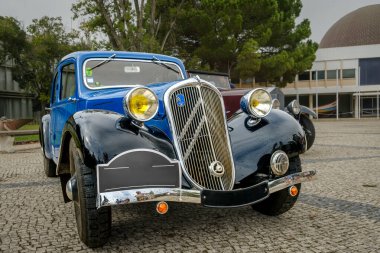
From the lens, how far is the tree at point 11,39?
27.1m

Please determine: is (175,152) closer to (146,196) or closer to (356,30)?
(146,196)

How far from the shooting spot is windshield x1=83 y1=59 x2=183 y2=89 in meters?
4.16

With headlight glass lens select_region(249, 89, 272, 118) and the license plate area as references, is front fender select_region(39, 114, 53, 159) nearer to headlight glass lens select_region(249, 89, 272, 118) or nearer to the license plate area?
the license plate area

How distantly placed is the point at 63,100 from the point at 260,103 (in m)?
2.49

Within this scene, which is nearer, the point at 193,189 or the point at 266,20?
the point at 193,189

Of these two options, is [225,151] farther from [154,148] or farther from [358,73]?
[358,73]

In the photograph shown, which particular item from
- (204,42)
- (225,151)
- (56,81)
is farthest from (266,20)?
(225,151)

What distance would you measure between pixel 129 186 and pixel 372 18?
2058 inches

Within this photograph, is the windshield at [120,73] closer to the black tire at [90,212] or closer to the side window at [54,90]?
the side window at [54,90]

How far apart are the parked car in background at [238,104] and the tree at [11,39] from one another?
76.7 ft

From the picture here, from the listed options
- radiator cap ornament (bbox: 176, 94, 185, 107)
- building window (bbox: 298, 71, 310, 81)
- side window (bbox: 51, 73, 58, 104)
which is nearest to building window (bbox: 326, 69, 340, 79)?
building window (bbox: 298, 71, 310, 81)

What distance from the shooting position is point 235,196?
9.08ft

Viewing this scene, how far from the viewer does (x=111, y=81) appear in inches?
165

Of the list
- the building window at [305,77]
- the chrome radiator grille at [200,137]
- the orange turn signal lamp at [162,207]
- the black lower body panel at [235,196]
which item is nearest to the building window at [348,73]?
the building window at [305,77]
